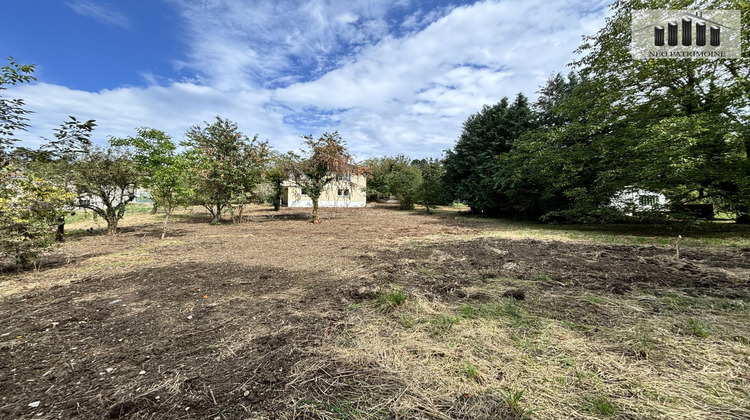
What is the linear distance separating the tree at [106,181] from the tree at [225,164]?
106 inches

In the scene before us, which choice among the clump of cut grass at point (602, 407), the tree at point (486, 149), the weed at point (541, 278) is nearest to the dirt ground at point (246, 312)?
the weed at point (541, 278)

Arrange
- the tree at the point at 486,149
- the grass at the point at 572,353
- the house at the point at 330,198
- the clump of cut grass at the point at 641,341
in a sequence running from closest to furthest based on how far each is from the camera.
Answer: the grass at the point at 572,353 → the clump of cut grass at the point at 641,341 → the tree at the point at 486,149 → the house at the point at 330,198

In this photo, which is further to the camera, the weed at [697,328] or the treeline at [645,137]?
the treeline at [645,137]

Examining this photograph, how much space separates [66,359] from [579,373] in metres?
4.21

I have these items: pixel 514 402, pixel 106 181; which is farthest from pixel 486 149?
pixel 106 181

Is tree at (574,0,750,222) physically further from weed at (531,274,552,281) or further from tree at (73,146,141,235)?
tree at (73,146,141,235)

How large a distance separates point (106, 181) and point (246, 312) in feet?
32.0

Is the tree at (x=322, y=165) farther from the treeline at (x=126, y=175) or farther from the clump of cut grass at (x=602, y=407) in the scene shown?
the clump of cut grass at (x=602, y=407)

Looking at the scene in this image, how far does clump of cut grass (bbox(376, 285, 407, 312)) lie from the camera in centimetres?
336

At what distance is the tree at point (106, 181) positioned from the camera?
852 centimetres

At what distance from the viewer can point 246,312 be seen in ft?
10.8

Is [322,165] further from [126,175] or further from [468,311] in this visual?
[468,311]

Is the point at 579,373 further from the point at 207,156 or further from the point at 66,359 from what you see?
the point at 207,156

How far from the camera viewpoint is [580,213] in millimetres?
11359
